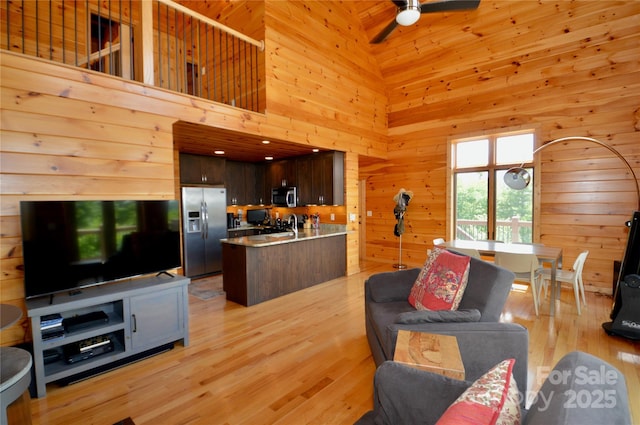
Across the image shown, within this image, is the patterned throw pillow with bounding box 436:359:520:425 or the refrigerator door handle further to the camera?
the refrigerator door handle

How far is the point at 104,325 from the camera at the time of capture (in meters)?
2.62

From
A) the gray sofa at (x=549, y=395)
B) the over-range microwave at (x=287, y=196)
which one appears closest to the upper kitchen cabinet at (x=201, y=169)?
the over-range microwave at (x=287, y=196)

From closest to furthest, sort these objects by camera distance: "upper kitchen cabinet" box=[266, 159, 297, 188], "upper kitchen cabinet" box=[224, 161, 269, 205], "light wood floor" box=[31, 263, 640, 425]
→ 1. "light wood floor" box=[31, 263, 640, 425]
2. "upper kitchen cabinet" box=[266, 159, 297, 188]
3. "upper kitchen cabinet" box=[224, 161, 269, 205]

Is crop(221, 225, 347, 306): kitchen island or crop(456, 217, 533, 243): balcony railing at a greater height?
crop(456, 217, 533, 243): balcony railing

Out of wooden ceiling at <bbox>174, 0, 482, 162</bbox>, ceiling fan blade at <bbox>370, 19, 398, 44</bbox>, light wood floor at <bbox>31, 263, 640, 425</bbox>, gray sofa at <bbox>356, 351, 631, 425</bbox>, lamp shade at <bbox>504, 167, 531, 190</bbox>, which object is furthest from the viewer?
wooden ceiling at <bbox>174, 0, 482, 162</bbox>

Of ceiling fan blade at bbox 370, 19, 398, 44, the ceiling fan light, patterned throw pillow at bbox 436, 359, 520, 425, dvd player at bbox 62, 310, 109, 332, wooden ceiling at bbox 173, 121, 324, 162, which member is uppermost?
ceiling fan blade at bbox 370, 19, 398, 44

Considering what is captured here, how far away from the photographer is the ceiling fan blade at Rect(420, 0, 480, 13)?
3430 mm

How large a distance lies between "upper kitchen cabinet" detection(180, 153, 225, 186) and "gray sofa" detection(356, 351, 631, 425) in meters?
5.29

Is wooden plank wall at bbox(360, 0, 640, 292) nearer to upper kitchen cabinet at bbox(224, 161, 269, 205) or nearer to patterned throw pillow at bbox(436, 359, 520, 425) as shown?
upper kitchen cabinet at bbox(224, 161, 269, 205)

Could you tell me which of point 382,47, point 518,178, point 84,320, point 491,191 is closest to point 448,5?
point 518,178

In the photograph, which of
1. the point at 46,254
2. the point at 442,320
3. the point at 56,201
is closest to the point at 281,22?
the point at 56,201

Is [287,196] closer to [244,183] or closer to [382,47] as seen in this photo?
[244,183]

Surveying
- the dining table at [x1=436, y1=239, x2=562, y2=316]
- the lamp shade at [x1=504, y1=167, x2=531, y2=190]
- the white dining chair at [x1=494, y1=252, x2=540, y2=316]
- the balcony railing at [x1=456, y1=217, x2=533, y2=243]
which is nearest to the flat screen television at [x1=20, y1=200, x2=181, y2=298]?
the dining table at [x1=436, y1=239, x2=562, y2=316]

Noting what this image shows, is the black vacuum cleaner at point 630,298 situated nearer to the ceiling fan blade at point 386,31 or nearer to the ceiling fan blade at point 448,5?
the ceiling fan blade at point 448,5
